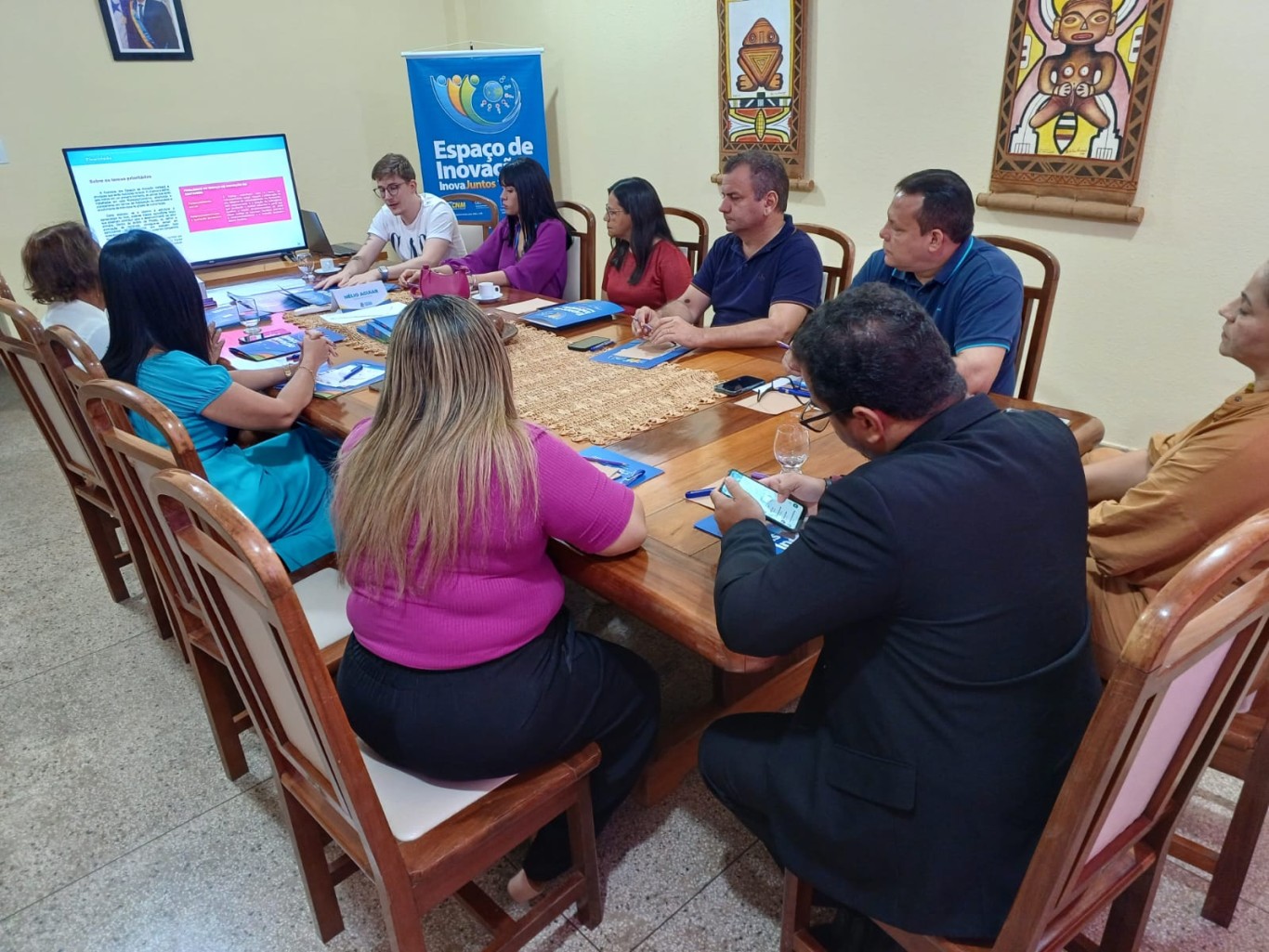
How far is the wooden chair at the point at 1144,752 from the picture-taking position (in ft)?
2.42

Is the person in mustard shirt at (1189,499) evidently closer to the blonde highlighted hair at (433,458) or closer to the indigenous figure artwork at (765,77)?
the blonde highlighted hair at (433,458)

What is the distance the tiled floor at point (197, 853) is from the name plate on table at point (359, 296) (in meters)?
1.25

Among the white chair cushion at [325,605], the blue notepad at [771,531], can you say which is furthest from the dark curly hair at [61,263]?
the blue notepad at [771,531]

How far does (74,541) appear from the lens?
2.82 m

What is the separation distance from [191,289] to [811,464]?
1318mm

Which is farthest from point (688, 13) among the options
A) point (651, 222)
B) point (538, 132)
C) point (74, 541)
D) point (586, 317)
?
point (74, 541)

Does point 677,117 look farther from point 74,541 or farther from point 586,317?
point 74,541

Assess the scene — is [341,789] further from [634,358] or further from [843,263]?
[843,263]

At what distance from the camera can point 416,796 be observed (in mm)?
1165

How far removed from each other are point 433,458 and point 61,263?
175 cm

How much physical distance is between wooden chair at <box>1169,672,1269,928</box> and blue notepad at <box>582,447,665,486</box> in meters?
1.00

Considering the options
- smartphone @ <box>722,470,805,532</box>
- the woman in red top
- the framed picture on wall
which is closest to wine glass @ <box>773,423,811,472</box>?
smartphone @ <box>722,470,805,532</box>

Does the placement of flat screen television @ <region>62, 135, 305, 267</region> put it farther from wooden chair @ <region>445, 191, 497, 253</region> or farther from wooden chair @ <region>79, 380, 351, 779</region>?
wooden chair @ <region>79, 380, 351, 779</region>

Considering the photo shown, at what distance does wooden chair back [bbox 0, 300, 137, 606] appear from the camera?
5.79 feet
